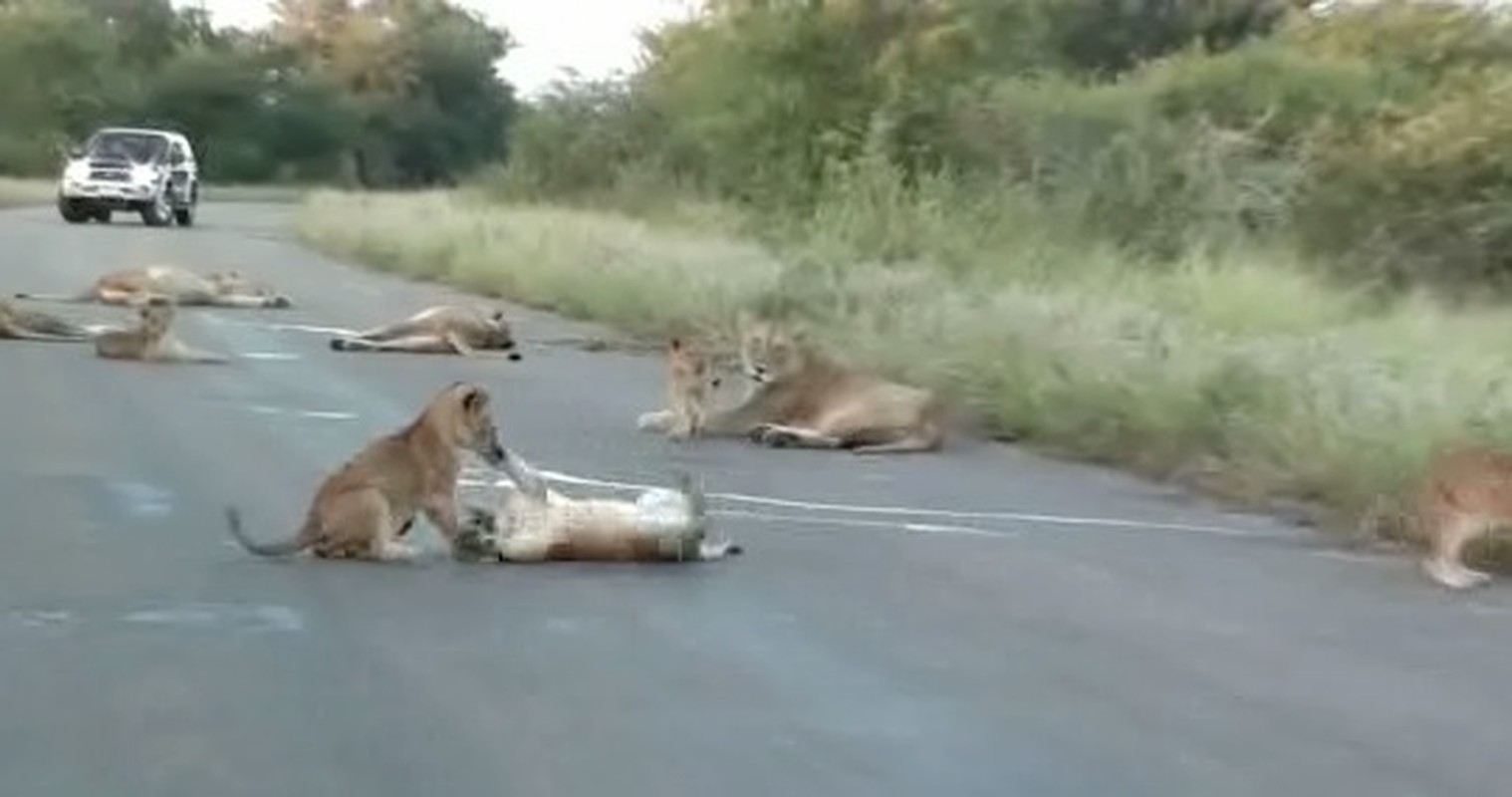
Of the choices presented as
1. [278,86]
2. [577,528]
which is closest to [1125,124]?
[577,528]

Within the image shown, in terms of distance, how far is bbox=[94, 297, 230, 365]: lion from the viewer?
21844 mm

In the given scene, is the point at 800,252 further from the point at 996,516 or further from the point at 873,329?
the point at 996,516

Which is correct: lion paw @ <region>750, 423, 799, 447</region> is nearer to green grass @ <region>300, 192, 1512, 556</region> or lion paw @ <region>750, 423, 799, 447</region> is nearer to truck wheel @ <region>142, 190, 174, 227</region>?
green grass @ <region>300, 192, 1512, 556</region>

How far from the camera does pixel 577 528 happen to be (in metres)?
11.8

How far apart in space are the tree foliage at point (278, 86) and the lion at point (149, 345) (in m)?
70.2

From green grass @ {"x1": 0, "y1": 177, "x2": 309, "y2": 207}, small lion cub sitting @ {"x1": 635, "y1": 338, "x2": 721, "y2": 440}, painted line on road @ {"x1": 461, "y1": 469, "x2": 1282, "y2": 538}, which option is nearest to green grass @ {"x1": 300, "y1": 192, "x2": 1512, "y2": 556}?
painted line on road @ {"x1": 461, "y1": 469, "x2": 1282, "y2": 538}

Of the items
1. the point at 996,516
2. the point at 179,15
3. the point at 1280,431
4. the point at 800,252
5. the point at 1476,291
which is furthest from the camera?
the point at 179,15

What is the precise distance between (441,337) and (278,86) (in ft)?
278

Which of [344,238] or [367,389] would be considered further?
[344,238]

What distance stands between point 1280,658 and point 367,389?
10.6m

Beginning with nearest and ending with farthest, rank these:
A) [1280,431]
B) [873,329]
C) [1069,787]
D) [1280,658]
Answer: [1069,787]
[1280,658]
[1280,431]
[873,329]

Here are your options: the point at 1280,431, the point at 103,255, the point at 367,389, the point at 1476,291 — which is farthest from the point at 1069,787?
the point at 103,255

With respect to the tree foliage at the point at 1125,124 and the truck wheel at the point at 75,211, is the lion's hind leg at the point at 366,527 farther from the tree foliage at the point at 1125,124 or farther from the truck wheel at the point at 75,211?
the truck wheel at the point at 75,211

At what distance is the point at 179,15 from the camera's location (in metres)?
115
